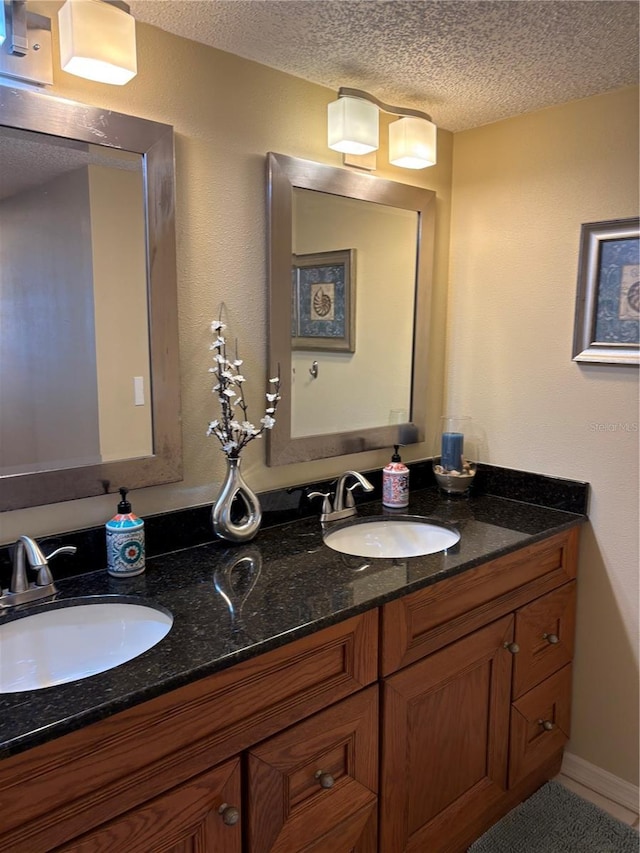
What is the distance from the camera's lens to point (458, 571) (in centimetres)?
157

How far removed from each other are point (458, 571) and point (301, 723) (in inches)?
20.6

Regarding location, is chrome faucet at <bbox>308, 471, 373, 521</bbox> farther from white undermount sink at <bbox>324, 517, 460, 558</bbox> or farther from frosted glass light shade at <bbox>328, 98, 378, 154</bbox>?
frosted glass light shade at <bbox>328, 98, 378, 154</bbox>

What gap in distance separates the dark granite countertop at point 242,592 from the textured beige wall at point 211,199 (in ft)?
0.53

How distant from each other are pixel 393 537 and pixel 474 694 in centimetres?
48

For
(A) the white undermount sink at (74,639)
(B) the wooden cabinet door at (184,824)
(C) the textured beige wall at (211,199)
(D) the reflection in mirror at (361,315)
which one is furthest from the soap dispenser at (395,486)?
(B) the wooden cabinet door at (184,824)

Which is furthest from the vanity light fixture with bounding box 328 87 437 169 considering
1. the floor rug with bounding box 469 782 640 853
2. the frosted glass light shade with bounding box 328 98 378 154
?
the floor rug with bounding box 469 782 640 853

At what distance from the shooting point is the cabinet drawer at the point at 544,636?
6.06 feet

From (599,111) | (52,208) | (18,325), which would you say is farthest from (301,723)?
(599,111)

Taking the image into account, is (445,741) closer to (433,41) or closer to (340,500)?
(340,500)

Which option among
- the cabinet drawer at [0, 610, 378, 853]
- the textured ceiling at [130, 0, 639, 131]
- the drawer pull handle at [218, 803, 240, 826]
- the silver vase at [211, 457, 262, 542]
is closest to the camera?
the cabinet drawer at [0, 610, 378, 853]

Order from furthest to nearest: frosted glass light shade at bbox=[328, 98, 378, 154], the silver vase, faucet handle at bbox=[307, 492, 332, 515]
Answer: faucet handle at bbox=[307, 492, 332, 515] → frosted glass light shade at bbox=[328, 98, 378, 154] → the silver vase

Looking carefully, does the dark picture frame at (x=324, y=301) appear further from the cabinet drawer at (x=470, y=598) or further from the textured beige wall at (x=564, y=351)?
the cabinet drawer at (x=470, y=598)

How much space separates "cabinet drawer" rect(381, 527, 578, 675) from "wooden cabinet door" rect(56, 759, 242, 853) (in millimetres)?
437

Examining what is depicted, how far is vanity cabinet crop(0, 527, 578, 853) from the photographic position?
1001mm
